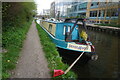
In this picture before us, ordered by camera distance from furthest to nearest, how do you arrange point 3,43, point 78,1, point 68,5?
point 68,5 → point 78,1 → point 3,43

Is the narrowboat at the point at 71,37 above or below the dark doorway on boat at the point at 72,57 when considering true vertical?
above

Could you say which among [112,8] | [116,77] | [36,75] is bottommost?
[116,77]

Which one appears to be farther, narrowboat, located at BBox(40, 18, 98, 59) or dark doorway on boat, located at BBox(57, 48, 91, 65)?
dark doorway on boat, located at BBox(57, 48, 91, 65)

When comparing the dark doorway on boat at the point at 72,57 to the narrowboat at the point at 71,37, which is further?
the dark doorway on boat at the point at 72,57

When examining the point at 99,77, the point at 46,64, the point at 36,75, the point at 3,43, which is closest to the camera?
the point at 36,75

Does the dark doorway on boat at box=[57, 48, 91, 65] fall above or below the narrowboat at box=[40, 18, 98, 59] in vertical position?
below

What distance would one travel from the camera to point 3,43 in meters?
6.67

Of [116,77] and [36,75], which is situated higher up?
[36,75]

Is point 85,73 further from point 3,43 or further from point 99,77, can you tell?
point 3,43

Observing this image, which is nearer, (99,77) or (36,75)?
(36,75)

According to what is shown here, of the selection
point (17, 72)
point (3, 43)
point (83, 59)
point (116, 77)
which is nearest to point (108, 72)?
point (116, 77)

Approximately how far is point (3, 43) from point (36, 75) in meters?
3.46

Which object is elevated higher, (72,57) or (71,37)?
(71,37)

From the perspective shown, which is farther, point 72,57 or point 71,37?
point 71,37
